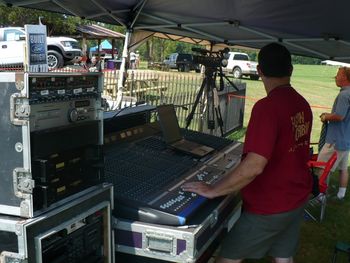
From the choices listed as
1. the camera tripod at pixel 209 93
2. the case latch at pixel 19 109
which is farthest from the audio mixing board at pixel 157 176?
the camera tripod at pixel 209 93

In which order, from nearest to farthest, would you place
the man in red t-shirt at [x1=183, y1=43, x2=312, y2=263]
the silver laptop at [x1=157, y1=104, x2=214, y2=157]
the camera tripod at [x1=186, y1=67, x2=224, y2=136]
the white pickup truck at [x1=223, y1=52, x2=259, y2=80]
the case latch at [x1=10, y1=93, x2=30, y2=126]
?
1. the case latch at [x1=10, y1=93, x2=30, y2=126]
2. the man in red t-shirt at [x1=183, y1=43, x2=312, y2=263]
3. the silver laptop at [x1=157, y1=104, x2=214, y2=157]
4. the camera tripod at [x1=186, y1=67, x2=224, y2=136]
5. the white pickup truck at [x1=223, y1=52, x2=259, y2=80]

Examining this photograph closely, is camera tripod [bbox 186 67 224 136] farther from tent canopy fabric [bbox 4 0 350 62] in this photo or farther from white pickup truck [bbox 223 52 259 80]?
white pickup truck [bbox 223 52 259 80]

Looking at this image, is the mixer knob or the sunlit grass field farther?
the sunlit grass field

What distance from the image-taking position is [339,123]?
5.10 metres

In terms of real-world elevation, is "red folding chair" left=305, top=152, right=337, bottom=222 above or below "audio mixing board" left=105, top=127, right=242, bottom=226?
below

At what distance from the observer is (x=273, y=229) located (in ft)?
7.54

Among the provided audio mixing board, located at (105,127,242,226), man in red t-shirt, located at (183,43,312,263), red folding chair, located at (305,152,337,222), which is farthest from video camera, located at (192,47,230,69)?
man in red t-shirt, located at (183,43,312,263)

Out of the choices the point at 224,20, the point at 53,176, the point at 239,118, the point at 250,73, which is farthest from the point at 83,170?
the point at 250,73

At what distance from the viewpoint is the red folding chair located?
4035 mm

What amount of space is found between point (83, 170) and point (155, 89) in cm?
680

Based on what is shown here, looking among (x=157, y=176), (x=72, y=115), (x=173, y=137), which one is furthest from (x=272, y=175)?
(x=72, y=115)

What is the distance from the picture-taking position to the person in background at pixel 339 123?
16.3 ft

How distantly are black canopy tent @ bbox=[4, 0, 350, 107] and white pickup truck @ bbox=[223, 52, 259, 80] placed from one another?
910 inches

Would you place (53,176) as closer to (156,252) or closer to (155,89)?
(156,252)
